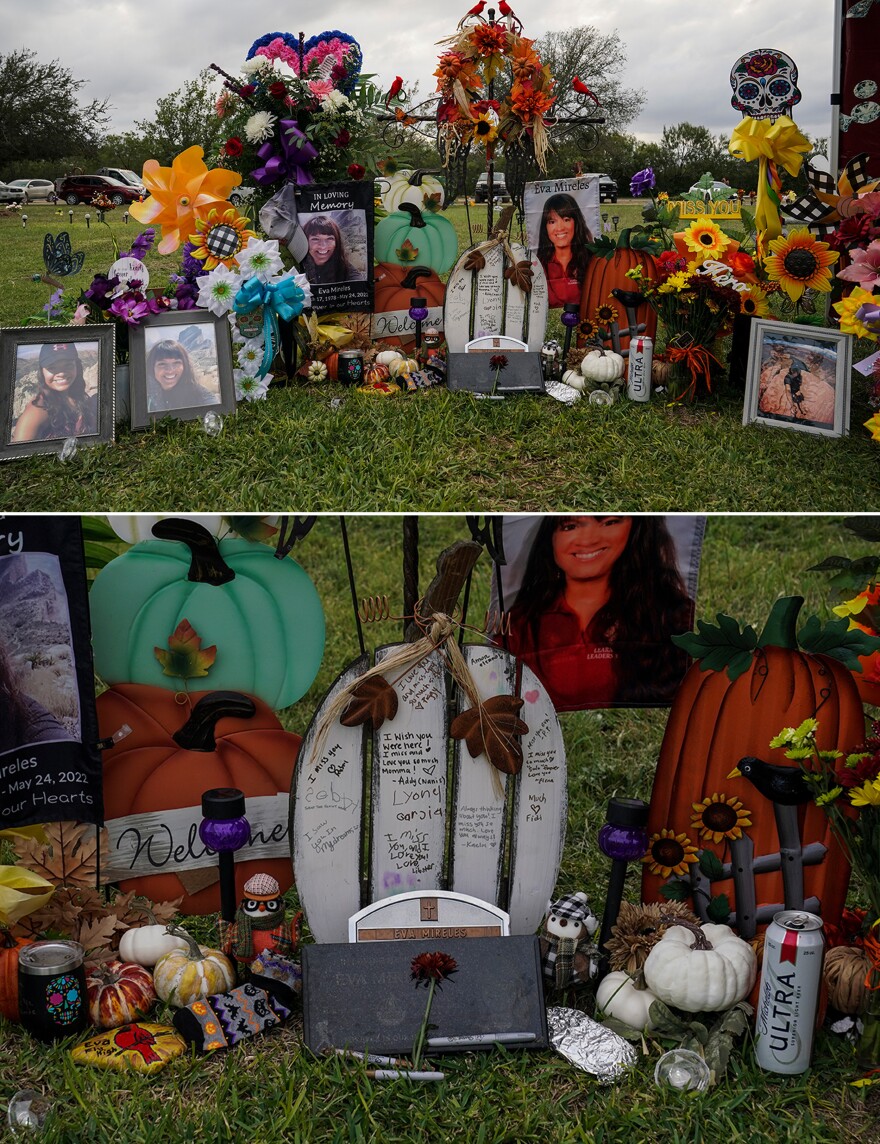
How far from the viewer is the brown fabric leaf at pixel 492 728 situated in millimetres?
2674

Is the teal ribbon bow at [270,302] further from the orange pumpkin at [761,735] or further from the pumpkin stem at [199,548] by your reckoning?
the orange pumpkin at [761,735]

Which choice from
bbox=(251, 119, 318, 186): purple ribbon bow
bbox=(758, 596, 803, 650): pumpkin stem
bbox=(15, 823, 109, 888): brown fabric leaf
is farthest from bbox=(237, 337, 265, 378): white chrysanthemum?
bbox=(758, 596, 803, 650): pumpkin stem

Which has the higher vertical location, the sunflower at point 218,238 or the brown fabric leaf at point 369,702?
the sunflower at point 218,238

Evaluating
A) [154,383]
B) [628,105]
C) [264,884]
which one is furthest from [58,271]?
[628,105]

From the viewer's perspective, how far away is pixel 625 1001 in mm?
2520

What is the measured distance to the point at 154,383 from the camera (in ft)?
15.7

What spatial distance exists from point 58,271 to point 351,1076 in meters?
4.26

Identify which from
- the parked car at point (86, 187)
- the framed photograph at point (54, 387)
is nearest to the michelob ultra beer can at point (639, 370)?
the framed photograph at point (54, 387)

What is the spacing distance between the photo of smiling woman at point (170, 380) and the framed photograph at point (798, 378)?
8.40 feet

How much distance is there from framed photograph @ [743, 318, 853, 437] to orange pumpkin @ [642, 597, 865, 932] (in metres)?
2.45

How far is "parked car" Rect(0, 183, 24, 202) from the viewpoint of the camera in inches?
330

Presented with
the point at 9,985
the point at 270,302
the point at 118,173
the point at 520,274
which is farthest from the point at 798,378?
the point at 118,173

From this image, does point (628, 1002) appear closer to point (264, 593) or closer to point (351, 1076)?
point (351, 1076)

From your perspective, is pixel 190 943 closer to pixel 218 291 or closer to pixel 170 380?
pixel 170 380
